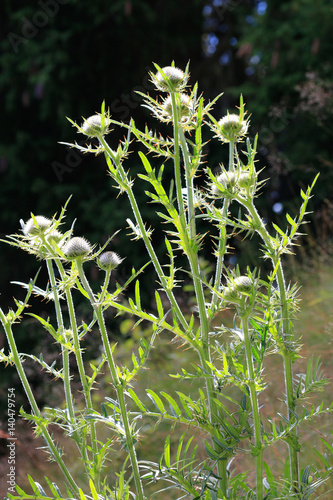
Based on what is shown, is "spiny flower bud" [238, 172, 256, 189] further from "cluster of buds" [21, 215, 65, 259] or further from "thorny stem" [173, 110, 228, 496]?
"cluster of buds" [21, 215, 65, 259]

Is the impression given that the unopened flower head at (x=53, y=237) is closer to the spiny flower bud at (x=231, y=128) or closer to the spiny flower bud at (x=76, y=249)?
the spiny flower bud at (x=76, y=249)

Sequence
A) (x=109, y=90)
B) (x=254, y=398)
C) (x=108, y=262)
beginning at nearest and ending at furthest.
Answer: (x=254, y=398) < (x=108, y=262) < (x=109, y=90)

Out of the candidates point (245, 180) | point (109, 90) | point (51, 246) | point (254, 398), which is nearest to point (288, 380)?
point (254, 398)

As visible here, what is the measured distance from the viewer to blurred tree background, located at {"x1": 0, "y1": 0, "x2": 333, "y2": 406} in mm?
5484

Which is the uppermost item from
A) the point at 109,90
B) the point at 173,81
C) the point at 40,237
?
the point at 109,90

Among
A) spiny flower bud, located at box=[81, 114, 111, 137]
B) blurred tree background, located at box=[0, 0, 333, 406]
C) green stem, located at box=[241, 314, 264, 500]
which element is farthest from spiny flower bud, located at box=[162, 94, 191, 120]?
blurred tree background, located at box=[0, 0, 333, 406]

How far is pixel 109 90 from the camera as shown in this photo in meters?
6.05

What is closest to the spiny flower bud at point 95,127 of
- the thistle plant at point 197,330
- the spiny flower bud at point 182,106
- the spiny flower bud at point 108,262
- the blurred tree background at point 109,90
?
the thistle plant at point 197,330

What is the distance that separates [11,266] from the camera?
20.4 feet

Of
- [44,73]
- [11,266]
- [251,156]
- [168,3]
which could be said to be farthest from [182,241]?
[168,3]

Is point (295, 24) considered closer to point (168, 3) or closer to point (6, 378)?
point (168, 3)

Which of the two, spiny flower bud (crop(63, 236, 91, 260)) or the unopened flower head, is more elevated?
the unopened flower head

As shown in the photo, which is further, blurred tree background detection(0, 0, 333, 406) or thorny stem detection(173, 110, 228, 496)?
blurred tree background detection(0, 0, 333, 406)

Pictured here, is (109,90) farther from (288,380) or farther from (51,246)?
(288,380)
